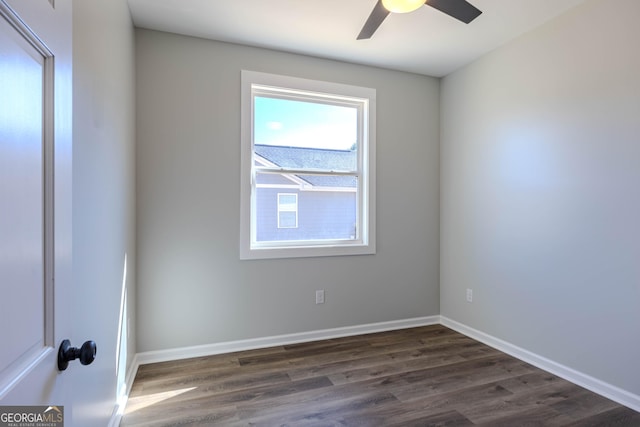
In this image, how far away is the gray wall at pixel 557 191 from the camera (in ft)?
6.81

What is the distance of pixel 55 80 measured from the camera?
720 mm

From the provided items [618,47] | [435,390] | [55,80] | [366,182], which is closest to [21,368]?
[55,80]

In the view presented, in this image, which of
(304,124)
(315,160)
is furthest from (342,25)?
(315,160)

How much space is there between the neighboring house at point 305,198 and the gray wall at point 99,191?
114 cm

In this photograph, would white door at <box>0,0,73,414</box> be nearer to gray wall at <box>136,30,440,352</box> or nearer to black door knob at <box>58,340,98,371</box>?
black door knob at <box>58,340,98,371</box>

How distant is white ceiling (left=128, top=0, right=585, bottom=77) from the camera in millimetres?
2320

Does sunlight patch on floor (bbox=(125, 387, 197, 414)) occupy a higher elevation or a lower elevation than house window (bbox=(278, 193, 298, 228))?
lower

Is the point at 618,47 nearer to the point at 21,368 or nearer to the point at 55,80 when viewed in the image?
the point at 55,80

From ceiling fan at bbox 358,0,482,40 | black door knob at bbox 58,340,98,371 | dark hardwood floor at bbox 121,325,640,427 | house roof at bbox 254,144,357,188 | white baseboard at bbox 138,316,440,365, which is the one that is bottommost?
dark hardwood floor at bbox 121,325,640,427

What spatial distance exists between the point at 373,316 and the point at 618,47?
2833mm

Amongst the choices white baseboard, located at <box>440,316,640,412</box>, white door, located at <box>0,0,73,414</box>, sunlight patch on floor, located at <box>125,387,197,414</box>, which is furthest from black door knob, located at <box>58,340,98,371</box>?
white baseboard, located at <box>440,316,640,412</box>

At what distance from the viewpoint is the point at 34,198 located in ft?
2.10

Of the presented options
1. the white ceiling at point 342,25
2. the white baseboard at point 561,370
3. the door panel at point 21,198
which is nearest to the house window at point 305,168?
the white ceiling at point 342,25

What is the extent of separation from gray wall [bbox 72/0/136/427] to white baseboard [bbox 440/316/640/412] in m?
2.95
